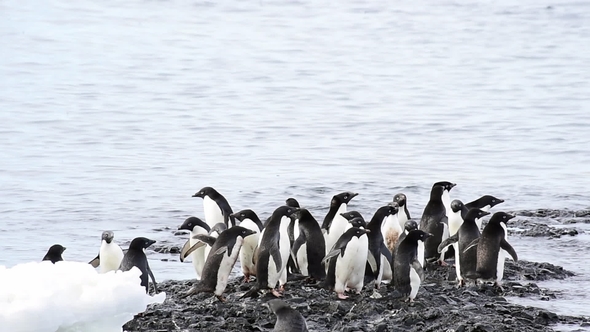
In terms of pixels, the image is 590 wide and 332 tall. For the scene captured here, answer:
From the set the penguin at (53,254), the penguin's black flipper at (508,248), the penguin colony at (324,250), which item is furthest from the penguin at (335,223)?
the penguin at (53,254)

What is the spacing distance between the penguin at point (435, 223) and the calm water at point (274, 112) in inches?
41.4

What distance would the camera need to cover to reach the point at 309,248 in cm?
1064

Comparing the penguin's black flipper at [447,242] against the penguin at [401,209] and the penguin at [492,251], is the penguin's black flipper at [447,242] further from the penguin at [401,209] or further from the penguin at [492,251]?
the penguin at [401,209]

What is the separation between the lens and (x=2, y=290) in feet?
23.1

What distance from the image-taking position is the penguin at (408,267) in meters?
Result: 9.70

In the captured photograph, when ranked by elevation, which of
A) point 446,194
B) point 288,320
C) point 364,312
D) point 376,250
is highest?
point 446,194

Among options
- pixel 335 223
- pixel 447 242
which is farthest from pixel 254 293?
pixel 447 242

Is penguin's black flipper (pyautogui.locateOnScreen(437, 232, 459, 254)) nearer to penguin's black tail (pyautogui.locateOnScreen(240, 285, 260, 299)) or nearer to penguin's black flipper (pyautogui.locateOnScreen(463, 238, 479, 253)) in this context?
penguin's black flipper (pyautogui.locateOnScreen(463, 238, 479, 253))

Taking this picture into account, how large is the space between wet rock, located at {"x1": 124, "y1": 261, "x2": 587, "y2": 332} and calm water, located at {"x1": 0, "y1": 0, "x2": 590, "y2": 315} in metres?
0.84

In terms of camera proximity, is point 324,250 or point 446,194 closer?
point 324,250

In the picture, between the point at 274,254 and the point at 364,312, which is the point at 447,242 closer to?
the point at 274,254

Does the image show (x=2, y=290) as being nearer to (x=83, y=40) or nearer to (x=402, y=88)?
(x=402, y=88)

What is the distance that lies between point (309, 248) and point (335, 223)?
0.65 meters

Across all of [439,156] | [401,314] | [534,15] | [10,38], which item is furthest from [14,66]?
[401,314]
